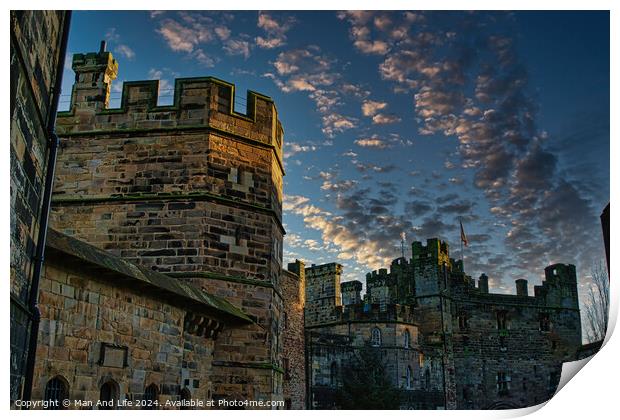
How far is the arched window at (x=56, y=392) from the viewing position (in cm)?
726

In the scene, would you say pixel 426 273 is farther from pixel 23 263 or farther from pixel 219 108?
pixel 23 263

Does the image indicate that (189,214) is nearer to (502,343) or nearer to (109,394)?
(109,394)

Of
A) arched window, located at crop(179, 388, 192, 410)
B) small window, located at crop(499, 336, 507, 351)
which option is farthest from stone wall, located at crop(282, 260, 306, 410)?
small window, located at crop(499, 336, 507, 351)

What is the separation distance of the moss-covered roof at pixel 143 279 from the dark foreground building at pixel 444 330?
16.4 metres

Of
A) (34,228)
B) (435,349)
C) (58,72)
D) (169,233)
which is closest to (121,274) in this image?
(34,228)

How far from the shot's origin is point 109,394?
8.41 meters

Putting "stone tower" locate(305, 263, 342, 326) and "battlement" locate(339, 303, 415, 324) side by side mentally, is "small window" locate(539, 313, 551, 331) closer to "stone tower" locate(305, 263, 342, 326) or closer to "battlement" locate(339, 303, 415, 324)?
"battlement" locate(339, 303, 415, 324)

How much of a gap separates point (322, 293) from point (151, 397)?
23795 mm

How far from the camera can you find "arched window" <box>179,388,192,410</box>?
977cm

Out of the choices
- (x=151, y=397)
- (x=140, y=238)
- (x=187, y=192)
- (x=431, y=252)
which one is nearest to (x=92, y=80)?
(x=187, y=192)

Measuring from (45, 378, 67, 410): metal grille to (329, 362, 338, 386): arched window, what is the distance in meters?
20.6

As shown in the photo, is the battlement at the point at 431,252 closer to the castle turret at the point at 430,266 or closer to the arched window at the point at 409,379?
the castle turret at the point at 430,266

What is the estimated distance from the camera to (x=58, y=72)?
6820 mm

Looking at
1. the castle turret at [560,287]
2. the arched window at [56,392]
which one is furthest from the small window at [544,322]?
the arched window at [56,392]
